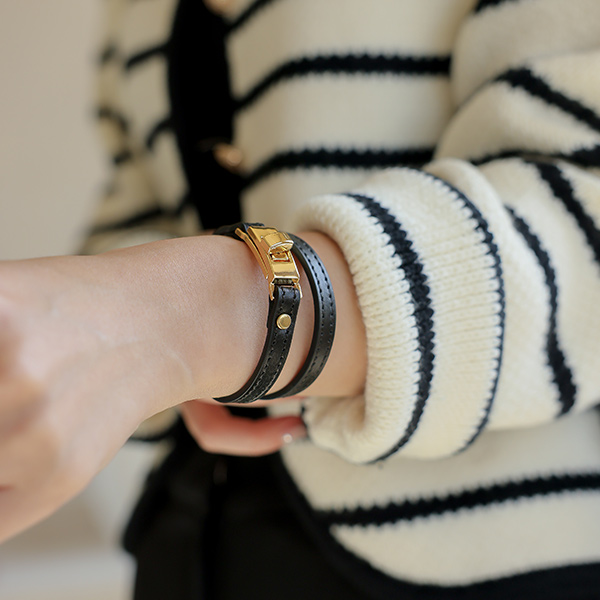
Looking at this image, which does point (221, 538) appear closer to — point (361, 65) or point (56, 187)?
point (361, 65)

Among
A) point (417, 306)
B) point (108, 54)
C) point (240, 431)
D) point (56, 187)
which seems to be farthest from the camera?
point (56, 187)

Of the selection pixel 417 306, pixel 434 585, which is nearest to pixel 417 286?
pixel 417 306

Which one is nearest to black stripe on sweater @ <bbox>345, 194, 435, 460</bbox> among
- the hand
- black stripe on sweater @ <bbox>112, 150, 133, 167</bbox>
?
the hand

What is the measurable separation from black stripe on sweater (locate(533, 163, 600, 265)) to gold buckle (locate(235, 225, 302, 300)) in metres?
0.22

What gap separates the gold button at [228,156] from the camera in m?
0.57

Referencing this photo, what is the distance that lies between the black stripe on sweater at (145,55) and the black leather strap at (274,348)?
15.3 inches

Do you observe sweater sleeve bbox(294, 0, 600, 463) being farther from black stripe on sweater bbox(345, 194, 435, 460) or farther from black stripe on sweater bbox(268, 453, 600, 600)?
black stripe on sweater bbox(268, 453, 600, 600)

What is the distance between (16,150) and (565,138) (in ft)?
3.99

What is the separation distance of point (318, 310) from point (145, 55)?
18.6 inches

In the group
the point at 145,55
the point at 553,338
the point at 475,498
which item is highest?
the point at 145,55

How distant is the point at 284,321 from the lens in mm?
279

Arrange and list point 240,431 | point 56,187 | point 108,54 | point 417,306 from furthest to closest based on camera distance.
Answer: point 56,187 → point 108,54 → point 240,431 → point 417,306

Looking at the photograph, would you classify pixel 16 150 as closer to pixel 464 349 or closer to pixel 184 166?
pixel 184 166

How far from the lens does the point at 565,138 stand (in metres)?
0.38
